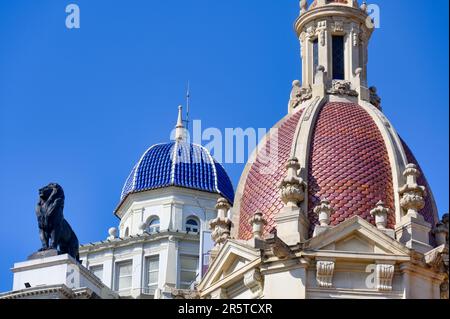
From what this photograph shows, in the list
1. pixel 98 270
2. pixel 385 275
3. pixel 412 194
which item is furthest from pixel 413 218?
pixel 98 270

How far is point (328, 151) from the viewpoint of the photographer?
62375 millimetres

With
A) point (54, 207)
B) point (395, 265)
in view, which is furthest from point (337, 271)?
point (54, 207)

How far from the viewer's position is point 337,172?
61562 mm

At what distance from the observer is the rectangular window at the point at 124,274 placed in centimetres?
8462

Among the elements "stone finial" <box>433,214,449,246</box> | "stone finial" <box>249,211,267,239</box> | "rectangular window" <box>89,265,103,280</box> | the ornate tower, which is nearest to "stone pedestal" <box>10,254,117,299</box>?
"stone finial" <box>249,211,267,239</box>

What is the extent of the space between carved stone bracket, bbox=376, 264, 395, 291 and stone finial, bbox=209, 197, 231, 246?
23.7 ft

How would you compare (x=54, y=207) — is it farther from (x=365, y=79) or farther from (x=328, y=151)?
(x=365, y=79)

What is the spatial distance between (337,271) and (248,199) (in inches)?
272

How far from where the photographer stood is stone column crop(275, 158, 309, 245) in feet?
192

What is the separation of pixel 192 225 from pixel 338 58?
69.7 ft

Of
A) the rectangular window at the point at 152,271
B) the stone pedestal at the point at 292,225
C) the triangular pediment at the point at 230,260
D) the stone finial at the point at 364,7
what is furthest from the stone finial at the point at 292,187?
the rectangular window at the point at 152,271

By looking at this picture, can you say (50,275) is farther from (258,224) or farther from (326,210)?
(326,210)

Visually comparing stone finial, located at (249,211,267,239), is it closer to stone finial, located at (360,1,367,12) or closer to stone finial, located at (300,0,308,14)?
stone finial, located at (300,0,308,14)

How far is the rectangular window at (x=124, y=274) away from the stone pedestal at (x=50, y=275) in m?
26.9
